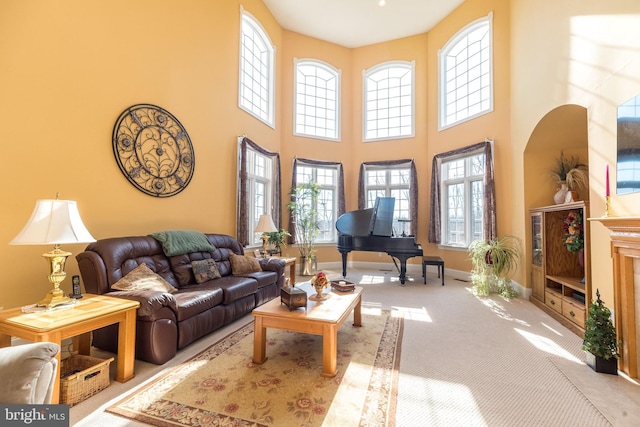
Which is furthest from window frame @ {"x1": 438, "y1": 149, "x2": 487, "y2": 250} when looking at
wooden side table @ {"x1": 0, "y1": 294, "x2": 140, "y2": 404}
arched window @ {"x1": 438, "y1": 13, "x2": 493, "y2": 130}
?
wooden side table @ {"x1": 0, "y1": 294, "x2": 140, "y2": 404}

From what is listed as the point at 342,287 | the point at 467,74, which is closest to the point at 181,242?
the point at 342,287

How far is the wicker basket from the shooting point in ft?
5.98

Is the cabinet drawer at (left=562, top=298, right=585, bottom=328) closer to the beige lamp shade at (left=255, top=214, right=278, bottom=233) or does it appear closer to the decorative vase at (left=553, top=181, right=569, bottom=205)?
the decorative vase at (left=553, top=181, right=569, bottom=205)

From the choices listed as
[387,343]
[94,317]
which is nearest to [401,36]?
[387,343]

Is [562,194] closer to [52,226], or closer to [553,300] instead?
[553,300]

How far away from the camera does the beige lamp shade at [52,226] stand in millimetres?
1838

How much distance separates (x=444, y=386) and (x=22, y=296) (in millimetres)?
3499

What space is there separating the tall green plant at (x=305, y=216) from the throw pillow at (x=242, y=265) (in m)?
2.42

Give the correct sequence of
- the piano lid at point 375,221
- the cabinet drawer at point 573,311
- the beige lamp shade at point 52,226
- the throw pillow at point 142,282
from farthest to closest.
A: 1. the piano lid at point 375,221
2. the cabinet drawer at point 573,311
3. the throw pillow at point 142,282
4. the beige lamp shade at point 52,226

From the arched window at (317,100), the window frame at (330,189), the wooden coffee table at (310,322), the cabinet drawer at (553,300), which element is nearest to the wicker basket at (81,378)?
the wooden coffee table at (310,322)

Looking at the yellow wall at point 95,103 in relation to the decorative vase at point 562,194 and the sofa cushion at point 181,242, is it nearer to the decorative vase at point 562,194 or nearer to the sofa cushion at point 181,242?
the sofa cushion at point 181,242

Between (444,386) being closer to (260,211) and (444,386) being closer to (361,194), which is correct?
(260,211)

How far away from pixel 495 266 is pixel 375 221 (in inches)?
83.7

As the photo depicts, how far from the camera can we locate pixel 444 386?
6.88 feet
